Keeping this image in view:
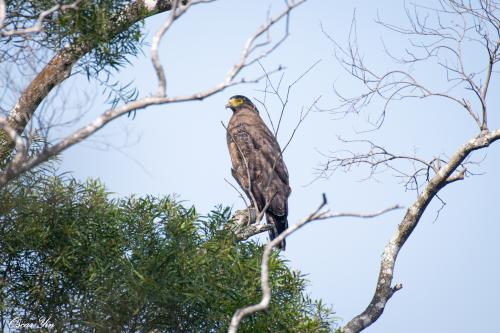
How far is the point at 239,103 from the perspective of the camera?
33.3 ft

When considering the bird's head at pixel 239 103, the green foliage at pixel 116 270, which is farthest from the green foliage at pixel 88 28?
the bird's head at pixel 239 103

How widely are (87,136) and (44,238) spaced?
2.34m

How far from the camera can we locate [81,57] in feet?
19.6

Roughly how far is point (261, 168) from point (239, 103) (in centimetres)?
177

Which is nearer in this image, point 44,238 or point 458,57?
point 44,238

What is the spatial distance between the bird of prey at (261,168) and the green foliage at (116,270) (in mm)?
2001

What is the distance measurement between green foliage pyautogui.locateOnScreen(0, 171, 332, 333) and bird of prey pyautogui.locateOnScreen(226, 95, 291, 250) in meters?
2.00

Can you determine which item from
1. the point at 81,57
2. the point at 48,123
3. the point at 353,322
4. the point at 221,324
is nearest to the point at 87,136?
the point at 48,123

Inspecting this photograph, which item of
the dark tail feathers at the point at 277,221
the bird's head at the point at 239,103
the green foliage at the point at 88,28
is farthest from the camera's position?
the bird's head at the point at 239,103

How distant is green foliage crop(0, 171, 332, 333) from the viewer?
5914mm

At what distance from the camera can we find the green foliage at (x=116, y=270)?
233 inches

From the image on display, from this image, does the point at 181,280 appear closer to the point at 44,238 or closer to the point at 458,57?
the point at 44,238

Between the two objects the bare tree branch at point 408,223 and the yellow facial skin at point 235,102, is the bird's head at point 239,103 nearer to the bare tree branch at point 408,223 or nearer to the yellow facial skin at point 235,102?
the yellow facial skin at point 235,102

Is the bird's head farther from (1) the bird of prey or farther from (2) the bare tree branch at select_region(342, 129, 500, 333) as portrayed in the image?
(2) the bare tree branch at select_region(342, 129, 500, 333)
